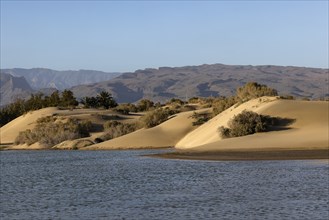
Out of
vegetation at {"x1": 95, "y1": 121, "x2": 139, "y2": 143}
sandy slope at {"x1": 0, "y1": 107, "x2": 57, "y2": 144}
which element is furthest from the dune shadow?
sandy slope at {"x1": 0, "y1": 107, "x2": 57, "y2": 144}

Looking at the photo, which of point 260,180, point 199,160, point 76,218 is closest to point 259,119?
point 199,160

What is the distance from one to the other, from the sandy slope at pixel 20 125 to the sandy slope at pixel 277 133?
3613 centimetres

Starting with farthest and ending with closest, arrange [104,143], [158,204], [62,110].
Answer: [62,110], [104,143], [158,204]

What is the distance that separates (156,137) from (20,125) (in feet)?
118

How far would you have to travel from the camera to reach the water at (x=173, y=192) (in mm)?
22656

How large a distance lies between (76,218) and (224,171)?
15943 mm

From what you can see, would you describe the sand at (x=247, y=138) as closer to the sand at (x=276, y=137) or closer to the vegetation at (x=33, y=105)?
the sand at (x=276, y=137)

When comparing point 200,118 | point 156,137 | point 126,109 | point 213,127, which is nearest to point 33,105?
point 126,109

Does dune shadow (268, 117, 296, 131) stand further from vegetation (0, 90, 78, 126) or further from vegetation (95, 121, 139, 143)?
vegetation (0, 90, 78, 126)

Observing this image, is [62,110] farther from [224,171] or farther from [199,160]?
[224,171]

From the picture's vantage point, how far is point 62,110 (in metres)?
107

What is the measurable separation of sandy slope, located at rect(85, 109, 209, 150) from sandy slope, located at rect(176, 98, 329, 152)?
263 cm

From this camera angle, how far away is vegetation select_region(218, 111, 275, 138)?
59531 mm

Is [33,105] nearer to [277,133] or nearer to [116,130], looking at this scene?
[116,130]
